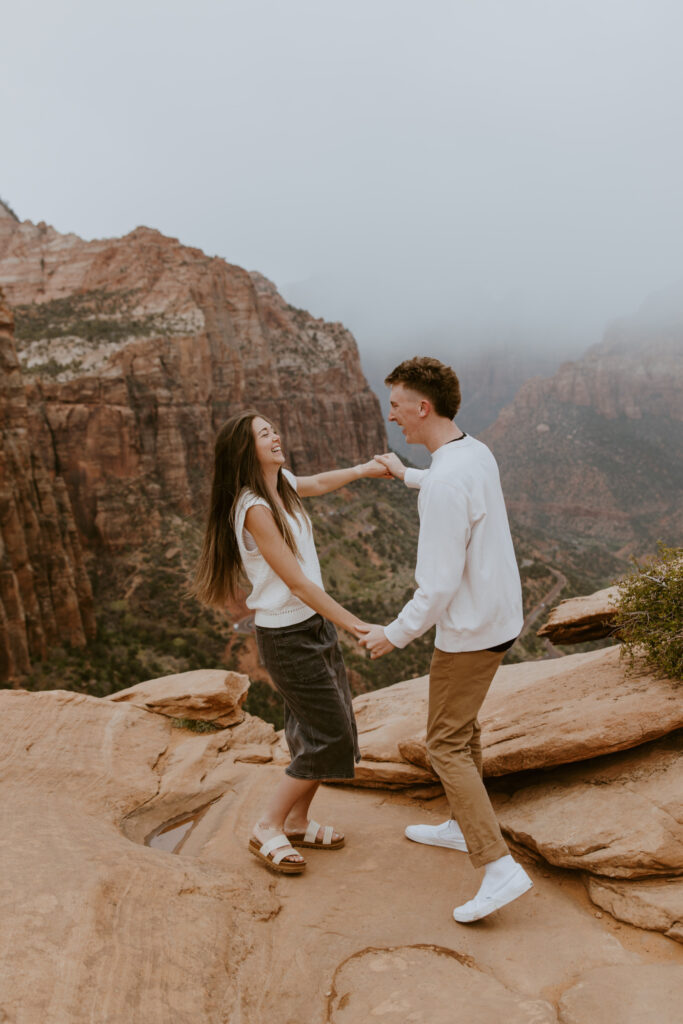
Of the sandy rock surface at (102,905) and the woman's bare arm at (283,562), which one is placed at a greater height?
the woman's bare arm at (283,562)

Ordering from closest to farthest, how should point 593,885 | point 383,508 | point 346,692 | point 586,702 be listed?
point 593,885, point 346,692, point 586,702, point 383,508

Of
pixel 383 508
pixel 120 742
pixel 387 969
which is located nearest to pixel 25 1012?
pixel 387 969

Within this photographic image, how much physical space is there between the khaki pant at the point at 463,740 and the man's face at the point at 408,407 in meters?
1.38

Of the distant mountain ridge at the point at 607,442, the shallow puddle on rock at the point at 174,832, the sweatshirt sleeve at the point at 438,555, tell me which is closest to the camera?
the sweatshirt sleeve at the point at 438,555

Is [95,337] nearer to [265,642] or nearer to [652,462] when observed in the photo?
[265,642]

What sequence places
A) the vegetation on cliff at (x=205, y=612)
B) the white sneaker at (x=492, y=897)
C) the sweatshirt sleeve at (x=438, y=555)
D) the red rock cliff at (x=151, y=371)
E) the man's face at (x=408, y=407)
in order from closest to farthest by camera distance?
1. the sweatshirt sleeve at (x=438, y=555)
2. the white sneaker at (x=492, y=897)
3. the man's face at (x=408, y=407)
4. the vegetation on cliff at (x=205, y=612)
5. the red rock cliff at (x=151, y=371)

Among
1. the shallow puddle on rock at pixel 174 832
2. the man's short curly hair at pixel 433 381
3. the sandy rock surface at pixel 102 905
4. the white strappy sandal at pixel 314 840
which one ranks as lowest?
the shallow puddle on rock at pixel 174 832

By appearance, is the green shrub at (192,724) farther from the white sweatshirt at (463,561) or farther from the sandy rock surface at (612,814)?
the white sweatshirt at (463,561)

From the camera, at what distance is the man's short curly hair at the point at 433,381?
3545 millimetres

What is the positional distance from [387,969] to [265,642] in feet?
6.08

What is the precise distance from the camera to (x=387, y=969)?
10.2 feet

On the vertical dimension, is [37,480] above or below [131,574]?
above

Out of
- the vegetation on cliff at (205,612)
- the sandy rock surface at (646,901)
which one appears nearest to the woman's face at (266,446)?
the sandy rock surface at (646,901)

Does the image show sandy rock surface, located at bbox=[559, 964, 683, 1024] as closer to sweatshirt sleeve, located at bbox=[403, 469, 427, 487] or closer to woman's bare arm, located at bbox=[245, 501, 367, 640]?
woman's bare arm, located at bbox=[245, 501, 367, 640]
